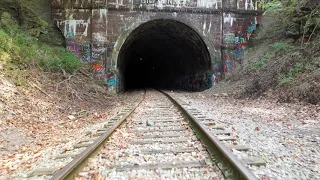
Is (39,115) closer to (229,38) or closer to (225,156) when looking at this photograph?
(225,156)

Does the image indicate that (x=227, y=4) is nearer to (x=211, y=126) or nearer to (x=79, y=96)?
(x=79, y=96)

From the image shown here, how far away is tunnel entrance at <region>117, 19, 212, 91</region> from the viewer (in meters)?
14.9

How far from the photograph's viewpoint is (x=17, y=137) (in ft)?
14.7

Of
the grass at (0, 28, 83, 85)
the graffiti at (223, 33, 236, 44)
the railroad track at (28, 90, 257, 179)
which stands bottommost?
the railroad track at (28, 90, 257, 179)

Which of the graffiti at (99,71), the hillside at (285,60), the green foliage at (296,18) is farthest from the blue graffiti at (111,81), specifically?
the green foliage at (296,18)

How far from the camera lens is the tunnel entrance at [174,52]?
14.9 metres

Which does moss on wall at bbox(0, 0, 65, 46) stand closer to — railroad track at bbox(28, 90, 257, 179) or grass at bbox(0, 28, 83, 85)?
grass at bbox(0, 28, 83, 85)

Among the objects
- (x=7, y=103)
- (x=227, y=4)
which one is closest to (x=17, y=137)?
(x=7, y=103)

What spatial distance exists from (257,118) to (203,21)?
978 cm

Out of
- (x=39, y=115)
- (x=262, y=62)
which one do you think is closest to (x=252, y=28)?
(x=262, y=62)

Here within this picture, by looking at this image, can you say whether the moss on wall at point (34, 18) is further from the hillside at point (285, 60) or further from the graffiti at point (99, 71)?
the hillside at point (285, 60)

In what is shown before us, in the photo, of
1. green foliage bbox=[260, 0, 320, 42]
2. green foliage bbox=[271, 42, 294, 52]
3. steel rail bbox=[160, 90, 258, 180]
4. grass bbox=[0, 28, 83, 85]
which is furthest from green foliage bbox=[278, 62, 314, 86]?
grass bbox=[0, 28, 83, 85]

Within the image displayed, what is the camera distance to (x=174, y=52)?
68.2 feet

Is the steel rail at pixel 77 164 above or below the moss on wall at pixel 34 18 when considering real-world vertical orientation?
below
